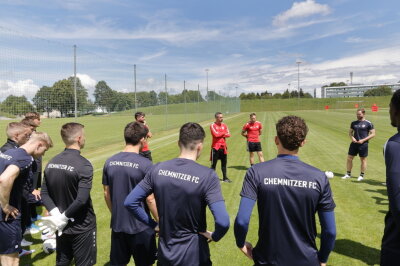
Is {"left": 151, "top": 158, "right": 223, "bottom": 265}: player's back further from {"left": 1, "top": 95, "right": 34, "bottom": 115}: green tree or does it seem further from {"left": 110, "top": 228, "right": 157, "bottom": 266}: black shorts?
{"left": 1, "top": 95, "right": 34, "bottom": 115}: green tree

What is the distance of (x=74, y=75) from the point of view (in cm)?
1368

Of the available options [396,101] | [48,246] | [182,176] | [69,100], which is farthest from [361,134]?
[69,100]

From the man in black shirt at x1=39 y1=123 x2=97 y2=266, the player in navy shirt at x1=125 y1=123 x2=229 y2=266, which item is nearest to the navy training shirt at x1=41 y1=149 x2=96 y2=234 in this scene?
the man in black shirt at x1=39 y1=123 x2=97 y2=266

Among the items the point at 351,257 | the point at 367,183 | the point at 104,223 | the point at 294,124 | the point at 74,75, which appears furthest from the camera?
the point at 74,75

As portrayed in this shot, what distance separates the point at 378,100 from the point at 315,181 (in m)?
94.9

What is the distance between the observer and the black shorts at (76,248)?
3508 mm

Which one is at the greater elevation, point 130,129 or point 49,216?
point 130,129

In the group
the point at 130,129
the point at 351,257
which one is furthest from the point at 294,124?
the point at 351,257

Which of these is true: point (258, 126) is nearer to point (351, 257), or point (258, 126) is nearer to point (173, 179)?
point (351, 257)

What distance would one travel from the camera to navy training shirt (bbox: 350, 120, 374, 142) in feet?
30.2

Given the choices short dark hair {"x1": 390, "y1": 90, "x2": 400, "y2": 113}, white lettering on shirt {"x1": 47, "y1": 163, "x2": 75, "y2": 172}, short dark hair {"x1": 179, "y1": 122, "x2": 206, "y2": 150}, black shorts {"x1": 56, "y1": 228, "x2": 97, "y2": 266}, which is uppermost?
short dark hair {"x1": 390, "y1": 90, "x2": 400, "y2": 113}

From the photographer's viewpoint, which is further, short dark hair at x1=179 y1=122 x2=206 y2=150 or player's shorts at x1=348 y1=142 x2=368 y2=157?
player's shorts at x1=348 y1=142 x2=368 y2=157

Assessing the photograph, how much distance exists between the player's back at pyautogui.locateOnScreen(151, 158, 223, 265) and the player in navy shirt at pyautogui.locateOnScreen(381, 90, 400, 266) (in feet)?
4.51

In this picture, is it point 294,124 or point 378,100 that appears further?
point 378,100
